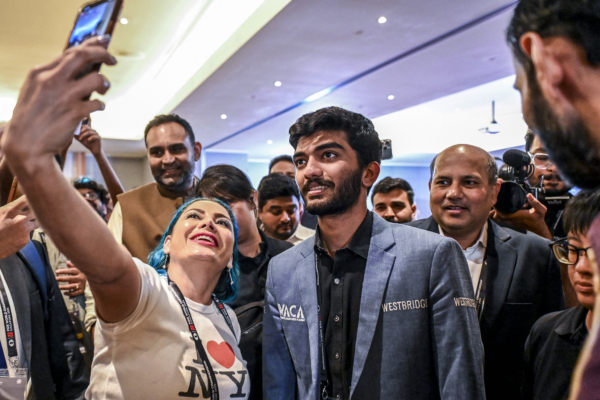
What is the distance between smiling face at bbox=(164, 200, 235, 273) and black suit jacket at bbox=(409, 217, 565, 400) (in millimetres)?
1163

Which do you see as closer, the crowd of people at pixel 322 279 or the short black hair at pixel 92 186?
the crowd of people at pixel 322 279

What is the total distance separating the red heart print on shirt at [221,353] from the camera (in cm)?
154

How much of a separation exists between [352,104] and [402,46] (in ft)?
8.99

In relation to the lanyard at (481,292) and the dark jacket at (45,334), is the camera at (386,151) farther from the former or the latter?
the dark jacket at (45,334)

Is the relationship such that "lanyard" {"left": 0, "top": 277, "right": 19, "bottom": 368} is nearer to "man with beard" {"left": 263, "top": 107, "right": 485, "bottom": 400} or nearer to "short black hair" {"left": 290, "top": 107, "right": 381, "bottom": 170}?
"man with beard" {"left": 263, "top": 107, "right": 485, "bottom": 400}

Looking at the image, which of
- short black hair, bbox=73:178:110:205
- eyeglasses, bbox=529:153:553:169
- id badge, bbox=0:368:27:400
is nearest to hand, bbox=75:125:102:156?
id badge, bbox=0:368:27:400

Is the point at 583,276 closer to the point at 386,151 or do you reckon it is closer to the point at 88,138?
the point at 386,151

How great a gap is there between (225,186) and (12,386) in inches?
49.9

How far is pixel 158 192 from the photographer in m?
2.76

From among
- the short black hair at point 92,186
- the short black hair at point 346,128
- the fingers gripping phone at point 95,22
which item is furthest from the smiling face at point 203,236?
the short black hair at point 92,186

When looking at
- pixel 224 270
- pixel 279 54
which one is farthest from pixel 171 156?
pixel 279 54

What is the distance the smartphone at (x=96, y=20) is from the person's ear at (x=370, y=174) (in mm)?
1266

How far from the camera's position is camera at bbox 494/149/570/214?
6.93 feet

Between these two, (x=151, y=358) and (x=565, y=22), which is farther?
(x=151, y=358)
